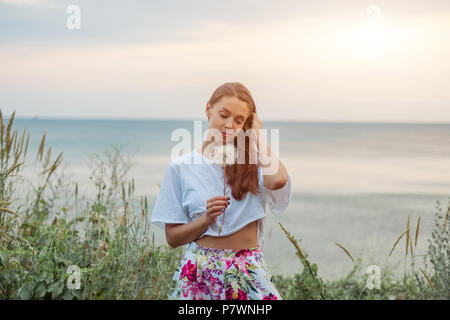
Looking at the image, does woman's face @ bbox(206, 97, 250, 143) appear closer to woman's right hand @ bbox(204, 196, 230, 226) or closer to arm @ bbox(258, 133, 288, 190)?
arm @ bbox(258, 133, 288, 190)

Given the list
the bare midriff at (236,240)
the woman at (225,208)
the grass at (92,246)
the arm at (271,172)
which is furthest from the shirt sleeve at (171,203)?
the grass at (92,246)

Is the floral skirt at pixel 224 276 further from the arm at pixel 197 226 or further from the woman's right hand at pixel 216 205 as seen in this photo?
the woman's right hand at pixel 216 205

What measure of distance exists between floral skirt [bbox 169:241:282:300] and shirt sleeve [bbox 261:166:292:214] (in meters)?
0.19

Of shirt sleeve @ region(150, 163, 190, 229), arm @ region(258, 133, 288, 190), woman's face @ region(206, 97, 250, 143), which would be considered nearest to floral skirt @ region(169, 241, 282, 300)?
shirt sleeve @ region(150, 163, 190, 229)

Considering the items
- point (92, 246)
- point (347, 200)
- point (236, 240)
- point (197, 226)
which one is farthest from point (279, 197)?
point (347, 200)

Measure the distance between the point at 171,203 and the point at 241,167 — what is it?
32 cm

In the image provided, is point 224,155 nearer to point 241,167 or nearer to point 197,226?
point 241,167

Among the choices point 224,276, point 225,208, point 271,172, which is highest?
point 271,172

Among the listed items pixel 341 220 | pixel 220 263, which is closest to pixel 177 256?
pixel 220 263

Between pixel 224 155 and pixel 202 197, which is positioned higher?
pixel 224 155

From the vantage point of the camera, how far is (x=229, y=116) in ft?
6.06

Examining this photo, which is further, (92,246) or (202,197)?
(92,246)

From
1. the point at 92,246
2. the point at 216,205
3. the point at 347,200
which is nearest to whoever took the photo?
the point at 216,205
